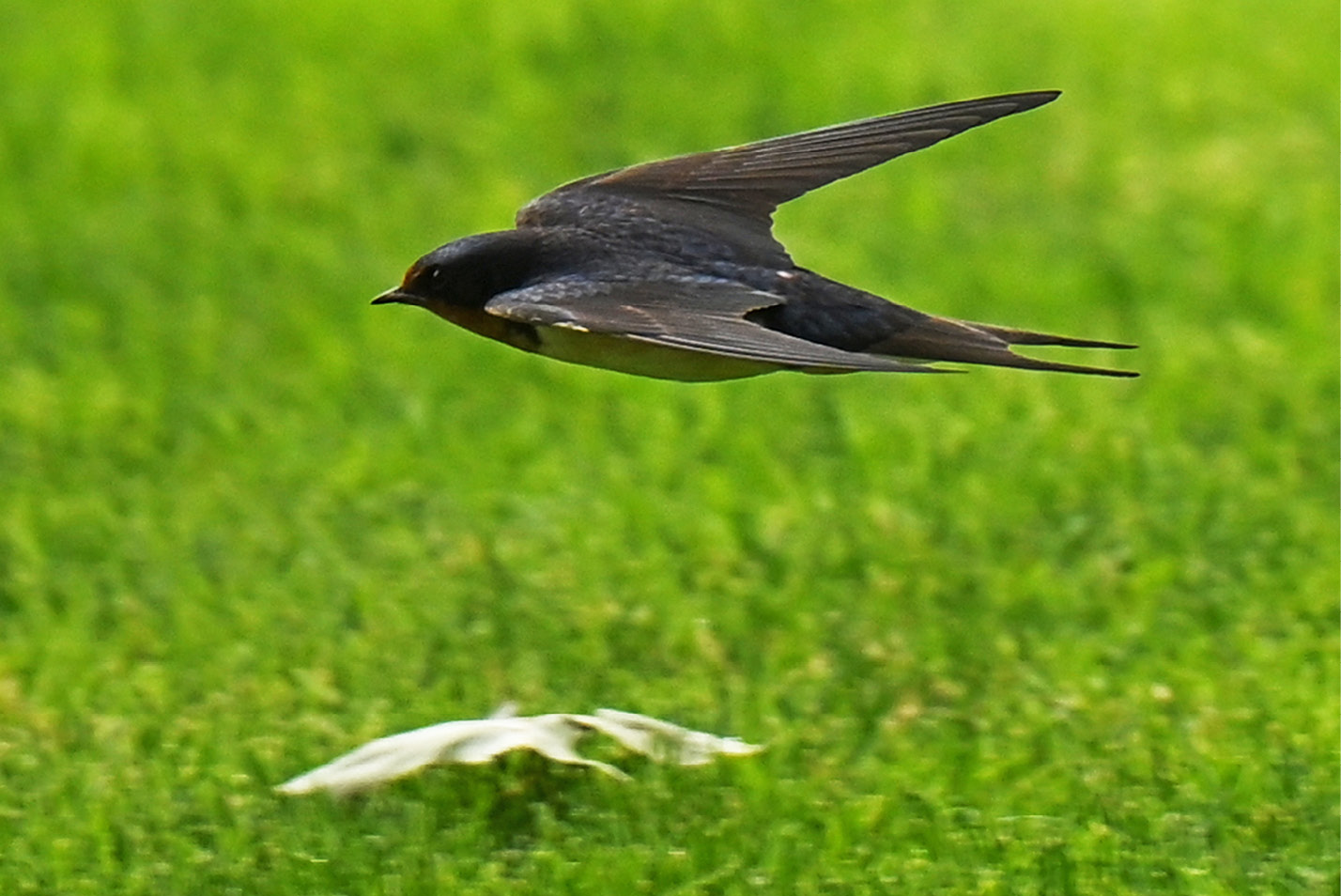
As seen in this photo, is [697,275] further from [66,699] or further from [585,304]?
[66,699]

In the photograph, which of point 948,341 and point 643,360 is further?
point 948,341

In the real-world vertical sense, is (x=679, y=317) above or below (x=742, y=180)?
below

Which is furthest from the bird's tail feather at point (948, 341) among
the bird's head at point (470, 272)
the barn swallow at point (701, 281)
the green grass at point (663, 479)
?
the green grass at point (663, 479)

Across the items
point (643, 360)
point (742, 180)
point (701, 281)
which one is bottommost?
point (643, 360)

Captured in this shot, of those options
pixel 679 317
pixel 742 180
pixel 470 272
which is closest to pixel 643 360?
pixel 679 317

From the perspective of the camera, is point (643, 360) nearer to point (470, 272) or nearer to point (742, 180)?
point (470, 272)

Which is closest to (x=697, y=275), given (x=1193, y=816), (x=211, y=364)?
(x=1193, y=816)

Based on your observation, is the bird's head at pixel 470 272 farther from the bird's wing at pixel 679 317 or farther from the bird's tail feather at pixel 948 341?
the bird's tail feather at pixel 948 341
